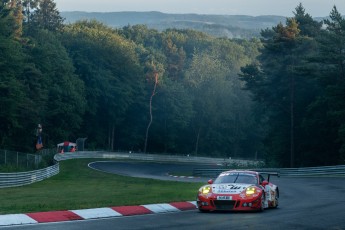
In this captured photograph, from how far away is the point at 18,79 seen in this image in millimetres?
82750

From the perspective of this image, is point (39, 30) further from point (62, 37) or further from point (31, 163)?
point (31, 163)

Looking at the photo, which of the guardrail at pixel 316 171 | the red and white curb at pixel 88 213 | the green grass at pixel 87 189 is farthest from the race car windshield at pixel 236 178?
the guardrail at pixel 316 171

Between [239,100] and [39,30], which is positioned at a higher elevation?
[39,30]

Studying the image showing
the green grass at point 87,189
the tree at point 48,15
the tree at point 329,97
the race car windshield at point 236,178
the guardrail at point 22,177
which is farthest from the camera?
the tree at point 48,15

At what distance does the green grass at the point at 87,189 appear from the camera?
27.6 meters

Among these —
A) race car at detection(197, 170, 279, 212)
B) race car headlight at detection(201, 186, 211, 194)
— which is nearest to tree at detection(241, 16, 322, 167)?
race car at detection(197, 170, 279, 212)

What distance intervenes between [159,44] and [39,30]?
2425 inches

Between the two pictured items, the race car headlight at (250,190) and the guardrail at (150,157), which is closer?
the race car headlight at (250,190)

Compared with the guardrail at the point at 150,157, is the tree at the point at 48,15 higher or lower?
higher

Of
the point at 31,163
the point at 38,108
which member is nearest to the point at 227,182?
the point at 31,163

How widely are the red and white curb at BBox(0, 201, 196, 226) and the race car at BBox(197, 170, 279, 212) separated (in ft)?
3.99

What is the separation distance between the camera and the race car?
21.8 meters

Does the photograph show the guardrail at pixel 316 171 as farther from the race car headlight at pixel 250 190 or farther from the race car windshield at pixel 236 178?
the race car headlight at pixel 250 190

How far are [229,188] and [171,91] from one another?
322 ft
